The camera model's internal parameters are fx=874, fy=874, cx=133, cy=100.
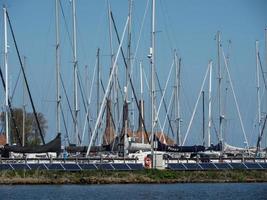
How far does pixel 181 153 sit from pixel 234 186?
22190 millimetres

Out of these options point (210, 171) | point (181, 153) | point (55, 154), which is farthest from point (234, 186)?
point (181, 153)

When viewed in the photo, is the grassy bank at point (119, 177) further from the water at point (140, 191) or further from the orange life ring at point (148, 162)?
the orange life ring at point (148, 162)

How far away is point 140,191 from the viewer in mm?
58125

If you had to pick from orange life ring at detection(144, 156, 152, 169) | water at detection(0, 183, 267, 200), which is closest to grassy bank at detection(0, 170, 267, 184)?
water at detection(0, 183, 267, 200)

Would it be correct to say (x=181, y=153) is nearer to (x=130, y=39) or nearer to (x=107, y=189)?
(x=130, y=39)

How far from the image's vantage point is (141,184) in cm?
6556

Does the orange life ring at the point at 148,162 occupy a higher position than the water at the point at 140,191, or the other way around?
the orange life ring at the point at 148,162

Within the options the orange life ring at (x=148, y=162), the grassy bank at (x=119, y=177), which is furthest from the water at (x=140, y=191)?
the orange life ring at (x=148, y=162)

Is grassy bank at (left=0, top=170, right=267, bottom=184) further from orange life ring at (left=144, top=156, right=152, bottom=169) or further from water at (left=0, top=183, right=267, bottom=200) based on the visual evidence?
orange life ring at (left=144, top=156, right=152, bottom=169)

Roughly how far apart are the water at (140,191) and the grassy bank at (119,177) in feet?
5.54

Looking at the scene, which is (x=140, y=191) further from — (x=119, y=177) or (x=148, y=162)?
(x=148, y=162)

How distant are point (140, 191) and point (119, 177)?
815 cm

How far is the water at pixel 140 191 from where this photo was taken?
53.6 m

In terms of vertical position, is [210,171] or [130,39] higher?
[130,39]
